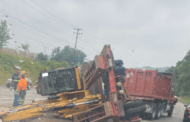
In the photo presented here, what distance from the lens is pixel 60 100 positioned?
6.52 m

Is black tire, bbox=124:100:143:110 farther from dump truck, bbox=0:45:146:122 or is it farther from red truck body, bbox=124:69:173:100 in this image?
red truck body, bbox=124:69:173:100

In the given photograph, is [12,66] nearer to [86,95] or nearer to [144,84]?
[144,84]

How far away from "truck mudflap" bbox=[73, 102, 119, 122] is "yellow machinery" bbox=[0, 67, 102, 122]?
0.24 meters

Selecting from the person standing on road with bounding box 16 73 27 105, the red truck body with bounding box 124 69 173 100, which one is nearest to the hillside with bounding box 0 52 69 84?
the red truck body with bounding box 124 69 173 100

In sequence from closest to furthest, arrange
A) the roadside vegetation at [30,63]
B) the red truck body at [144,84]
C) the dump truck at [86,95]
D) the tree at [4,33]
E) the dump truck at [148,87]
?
the dump truck at [86,95] < the dump truck at [148,87] < the red truck body at [144,84] < the roadside vegetation at [30,63] < the tree at [4,33]

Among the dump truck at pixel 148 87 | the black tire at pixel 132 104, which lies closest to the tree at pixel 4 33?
the dump truck at pixel 148 87

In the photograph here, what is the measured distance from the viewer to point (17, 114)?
18.9 feet

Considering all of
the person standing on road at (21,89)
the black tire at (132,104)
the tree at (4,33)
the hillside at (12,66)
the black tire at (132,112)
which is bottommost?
the black tire at (132,112)

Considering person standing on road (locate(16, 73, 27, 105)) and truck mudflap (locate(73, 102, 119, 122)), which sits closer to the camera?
truck mudflap (locate(73, 102, 119, 122))

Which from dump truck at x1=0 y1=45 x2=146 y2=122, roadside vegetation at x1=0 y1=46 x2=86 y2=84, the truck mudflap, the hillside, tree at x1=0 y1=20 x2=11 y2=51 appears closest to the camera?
the truck mudflap

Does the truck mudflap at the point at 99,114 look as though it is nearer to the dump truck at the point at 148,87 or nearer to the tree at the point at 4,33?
the dump truck at the point at 148,87

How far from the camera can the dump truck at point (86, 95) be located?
5.88 m

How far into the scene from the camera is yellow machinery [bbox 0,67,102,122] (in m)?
5.82

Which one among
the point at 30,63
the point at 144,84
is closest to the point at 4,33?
the point at 30,63
